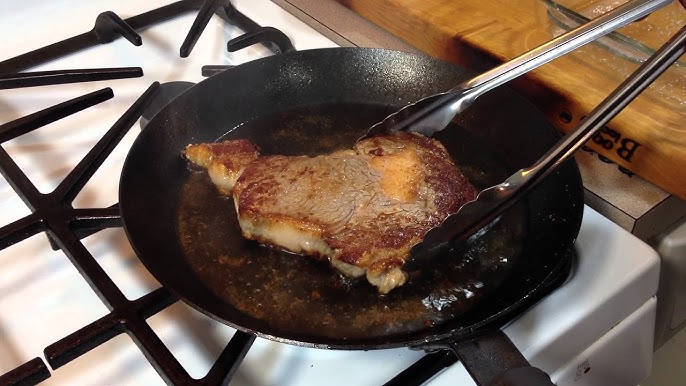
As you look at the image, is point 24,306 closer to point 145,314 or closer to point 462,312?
point 145,314

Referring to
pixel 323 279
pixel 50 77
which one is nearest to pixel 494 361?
pixel 323 279

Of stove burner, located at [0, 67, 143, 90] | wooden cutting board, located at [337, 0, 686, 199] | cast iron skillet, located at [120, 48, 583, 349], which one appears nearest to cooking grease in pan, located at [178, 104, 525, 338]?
cast iron skillet, located at [120, 48, 583, 349]

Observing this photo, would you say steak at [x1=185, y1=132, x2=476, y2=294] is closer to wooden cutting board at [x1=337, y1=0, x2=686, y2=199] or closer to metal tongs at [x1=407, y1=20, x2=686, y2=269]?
metal tongs at [x1=407, y1=20, x2=686, y2=269]

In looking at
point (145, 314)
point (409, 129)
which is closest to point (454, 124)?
point (409, 129)

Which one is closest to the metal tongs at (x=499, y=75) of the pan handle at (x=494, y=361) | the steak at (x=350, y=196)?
the steak at (x=350, y=196)

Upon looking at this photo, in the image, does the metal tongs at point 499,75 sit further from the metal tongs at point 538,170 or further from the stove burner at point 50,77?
the stove burner at point 50,77
